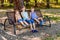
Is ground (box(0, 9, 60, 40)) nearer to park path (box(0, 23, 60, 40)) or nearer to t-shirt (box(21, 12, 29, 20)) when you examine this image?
park path (box(0, 23, 60, 40))

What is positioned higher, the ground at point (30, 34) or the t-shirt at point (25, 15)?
the t-shirt at point (25, 15)

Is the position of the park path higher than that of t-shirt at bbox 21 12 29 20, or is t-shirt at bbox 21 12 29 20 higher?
t-shirt at bbox 21 12 29 20

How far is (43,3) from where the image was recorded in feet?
65.5

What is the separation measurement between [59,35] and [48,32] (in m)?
0.60

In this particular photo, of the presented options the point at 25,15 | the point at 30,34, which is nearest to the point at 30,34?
the point at 30,34

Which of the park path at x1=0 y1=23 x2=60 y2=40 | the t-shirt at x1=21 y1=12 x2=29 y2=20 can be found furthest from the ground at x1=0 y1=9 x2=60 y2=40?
the t-shirt at x1=21 y1=12 x2=29 y2=20

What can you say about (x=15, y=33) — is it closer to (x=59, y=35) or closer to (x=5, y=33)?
(x=5, y=33)

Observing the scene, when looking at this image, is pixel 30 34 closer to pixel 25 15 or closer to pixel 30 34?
pixel 30 34

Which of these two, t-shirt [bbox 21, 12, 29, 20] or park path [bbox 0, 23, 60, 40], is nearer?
park path [bbox 0, 23, 60, 40]

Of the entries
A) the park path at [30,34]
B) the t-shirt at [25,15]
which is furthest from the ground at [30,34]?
the t-shirt at [25,15]

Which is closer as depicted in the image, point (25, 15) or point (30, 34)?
point (30, 34)

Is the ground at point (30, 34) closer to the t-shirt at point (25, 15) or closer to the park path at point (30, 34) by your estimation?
the park path at point (30, 34)

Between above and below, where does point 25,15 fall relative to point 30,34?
above

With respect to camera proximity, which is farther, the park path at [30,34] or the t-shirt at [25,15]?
the t-shirt at [25,15]
